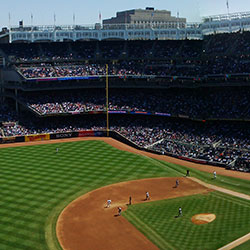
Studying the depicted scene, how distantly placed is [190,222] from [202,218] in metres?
1.51

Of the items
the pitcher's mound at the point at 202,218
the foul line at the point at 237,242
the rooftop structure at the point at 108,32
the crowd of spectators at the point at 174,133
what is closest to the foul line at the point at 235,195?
the foul line at the point at 237,242

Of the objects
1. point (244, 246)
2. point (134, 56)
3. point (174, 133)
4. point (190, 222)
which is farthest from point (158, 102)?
point (244, 246)

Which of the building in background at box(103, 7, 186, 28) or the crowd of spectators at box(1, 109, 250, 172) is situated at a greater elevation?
the building in background at box(103, 7, 186, 28)

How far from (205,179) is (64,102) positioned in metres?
37.2

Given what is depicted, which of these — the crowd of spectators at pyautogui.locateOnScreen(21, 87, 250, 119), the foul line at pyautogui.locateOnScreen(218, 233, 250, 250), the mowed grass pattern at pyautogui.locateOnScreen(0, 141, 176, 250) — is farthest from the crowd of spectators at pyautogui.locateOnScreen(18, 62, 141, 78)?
the foul line at pyautogui.locateOnScreen(218, 233, 250, 250)

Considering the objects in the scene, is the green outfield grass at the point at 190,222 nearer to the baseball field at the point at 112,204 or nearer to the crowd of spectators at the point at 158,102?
the baseball field at the point at 112,204

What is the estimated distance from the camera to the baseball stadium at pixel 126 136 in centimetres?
3139

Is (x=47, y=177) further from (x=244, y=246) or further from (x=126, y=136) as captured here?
(x=244, y=246)

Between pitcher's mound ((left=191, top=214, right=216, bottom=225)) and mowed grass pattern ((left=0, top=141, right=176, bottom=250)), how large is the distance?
43.3 feet

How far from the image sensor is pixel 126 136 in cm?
6412

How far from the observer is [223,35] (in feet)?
232

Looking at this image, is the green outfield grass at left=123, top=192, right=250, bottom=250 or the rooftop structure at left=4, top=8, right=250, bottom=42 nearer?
the green outfield grass at left=123, top=192, right=250, bottom=250

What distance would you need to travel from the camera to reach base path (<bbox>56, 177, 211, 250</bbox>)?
1134 inches

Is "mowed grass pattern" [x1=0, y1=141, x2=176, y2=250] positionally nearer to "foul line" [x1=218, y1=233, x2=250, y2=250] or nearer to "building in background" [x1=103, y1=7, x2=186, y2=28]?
"foul line" [x1=218, y1=233, x2=250, y2=250]
